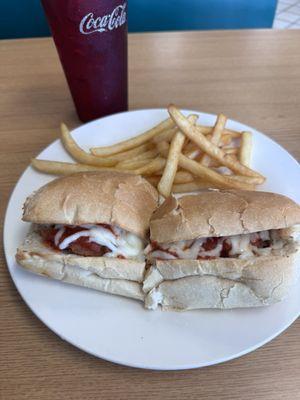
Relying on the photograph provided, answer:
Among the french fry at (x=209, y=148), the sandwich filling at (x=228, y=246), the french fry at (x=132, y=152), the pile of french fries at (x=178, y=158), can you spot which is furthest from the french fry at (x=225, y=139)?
the sandwich filling at (x=228, y=246)

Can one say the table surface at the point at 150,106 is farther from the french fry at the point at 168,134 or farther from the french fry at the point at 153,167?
the french fry at the point at 153,167

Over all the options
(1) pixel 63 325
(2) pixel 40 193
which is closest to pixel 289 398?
(1) pixel 63 325

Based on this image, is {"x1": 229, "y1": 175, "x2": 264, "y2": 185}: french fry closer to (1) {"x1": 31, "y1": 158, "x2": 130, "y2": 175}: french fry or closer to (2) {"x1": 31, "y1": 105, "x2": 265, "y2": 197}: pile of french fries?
(2) {"x1": 31, "y1": 105, "x2": 265, "y2": 197}: pile of french fries

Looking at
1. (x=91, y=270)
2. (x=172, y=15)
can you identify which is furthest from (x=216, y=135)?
(x=172, y=15)

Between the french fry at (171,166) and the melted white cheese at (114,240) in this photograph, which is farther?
the french fry at (171,166)

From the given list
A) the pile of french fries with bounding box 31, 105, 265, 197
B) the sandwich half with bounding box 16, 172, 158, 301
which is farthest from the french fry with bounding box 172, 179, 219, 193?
the sandwich half with bounding box 16, 172, 158, 301

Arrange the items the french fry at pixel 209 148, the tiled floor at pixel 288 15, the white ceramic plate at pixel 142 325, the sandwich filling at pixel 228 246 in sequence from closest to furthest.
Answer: the white ceramic plate at pixel 142 325 < the sandwich filling at pixel 228 246 < the french fry at pixel 209 148 < the tiled floor at pixel 288 15
